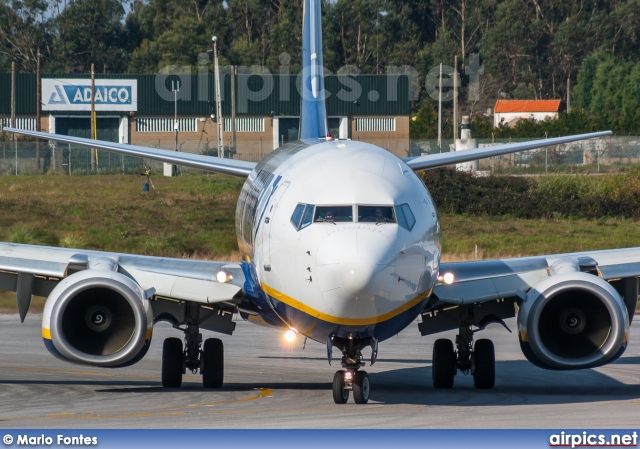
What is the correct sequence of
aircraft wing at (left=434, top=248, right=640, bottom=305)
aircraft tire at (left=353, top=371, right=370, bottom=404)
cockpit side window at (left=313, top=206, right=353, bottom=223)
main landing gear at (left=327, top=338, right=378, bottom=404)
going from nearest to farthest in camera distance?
cockpit side window at (left=313, top=206, right=353, bottom=223) < main landing gear at (left=327, top=338, right=378, bottom=404) < aircraft tire at (left=353, top=371, right=370, bottom=404) < aircraft wing at (left=434, top=248, right=640, bottom=305)

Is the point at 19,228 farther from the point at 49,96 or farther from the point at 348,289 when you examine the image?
the point at 49,96

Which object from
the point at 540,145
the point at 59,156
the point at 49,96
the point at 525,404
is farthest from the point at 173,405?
the point at 49,96

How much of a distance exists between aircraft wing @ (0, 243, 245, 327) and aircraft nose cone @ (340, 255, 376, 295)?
3.89m

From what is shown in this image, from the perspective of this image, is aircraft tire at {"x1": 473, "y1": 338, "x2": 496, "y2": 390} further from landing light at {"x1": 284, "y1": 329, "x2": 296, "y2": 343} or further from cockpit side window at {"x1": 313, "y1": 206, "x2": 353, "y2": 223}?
cockpit side window at {"x1": 313, "y1": 206, "x2": 353, "y2": 223}

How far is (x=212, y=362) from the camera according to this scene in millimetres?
19203

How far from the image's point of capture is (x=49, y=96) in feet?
302

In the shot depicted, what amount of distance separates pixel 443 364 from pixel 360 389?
351cm

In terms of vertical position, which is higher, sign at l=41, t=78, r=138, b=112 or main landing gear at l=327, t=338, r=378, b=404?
sign at l=41, t=78, r=138, b=112

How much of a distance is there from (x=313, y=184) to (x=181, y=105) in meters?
81.2

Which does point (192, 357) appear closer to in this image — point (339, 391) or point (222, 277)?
point (222, 277)

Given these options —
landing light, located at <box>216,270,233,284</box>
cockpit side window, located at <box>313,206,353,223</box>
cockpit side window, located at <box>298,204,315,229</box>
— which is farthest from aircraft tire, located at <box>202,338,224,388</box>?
cockpit side window, located at <box>313,206,353,223</box>

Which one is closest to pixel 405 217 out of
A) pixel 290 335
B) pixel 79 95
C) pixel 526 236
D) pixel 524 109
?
pixel 290 335

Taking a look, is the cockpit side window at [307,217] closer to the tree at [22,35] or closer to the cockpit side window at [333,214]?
the cockpit side window at [333,214]

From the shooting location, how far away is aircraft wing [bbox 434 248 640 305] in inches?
702
